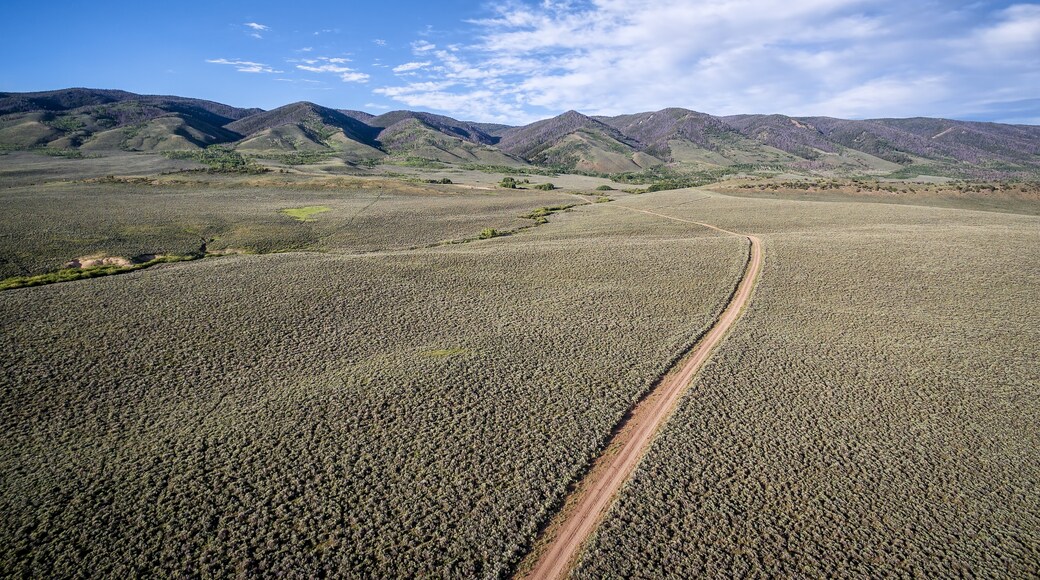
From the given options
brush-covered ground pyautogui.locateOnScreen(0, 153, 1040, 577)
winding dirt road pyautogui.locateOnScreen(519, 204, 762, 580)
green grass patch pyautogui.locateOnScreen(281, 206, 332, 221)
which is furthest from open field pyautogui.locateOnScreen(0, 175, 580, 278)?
winding dirt road pyautogui.locateOnScreen(519, 204, 762, 580)

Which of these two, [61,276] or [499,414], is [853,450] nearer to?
[499,414]

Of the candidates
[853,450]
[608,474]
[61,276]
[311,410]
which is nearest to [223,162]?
[61,276]

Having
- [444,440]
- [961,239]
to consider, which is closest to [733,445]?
[444,440]

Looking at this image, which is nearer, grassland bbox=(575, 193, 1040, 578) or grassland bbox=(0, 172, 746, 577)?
grassland bbox=(575, 193, 1040, 578)

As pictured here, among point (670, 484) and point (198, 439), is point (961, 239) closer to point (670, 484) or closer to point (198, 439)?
point (670, 484)

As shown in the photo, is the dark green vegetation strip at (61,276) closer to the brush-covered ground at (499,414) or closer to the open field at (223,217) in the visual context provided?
the brush-covered ground at (499,414)

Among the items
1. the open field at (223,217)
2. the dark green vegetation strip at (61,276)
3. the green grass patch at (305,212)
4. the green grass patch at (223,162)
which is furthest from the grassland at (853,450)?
the green grass patch at (223,162)

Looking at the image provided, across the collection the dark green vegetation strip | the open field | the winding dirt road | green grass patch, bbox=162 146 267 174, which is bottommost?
the winding dirt road

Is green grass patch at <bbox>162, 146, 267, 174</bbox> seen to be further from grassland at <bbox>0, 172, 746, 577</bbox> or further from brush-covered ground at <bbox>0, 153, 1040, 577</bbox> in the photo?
grassland at <bbox>0, 172, 746, 577</bbox>
